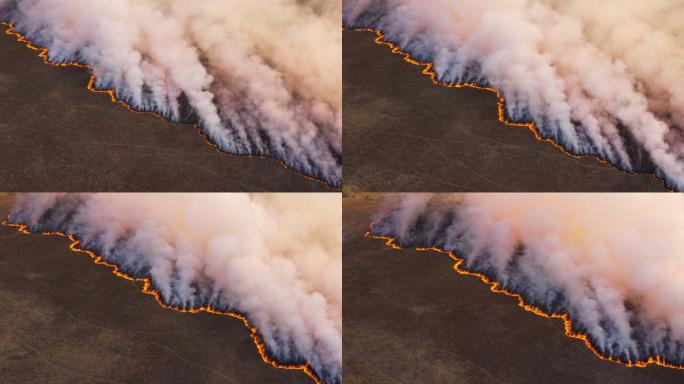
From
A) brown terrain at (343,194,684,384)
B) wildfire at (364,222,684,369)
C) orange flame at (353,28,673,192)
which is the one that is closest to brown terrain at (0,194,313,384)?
brown terrain at (343,194,684,384)

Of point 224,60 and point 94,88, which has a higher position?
point 224,60

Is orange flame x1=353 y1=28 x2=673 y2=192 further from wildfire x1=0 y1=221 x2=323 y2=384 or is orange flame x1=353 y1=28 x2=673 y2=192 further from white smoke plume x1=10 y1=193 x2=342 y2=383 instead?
wildfire x1=0 y1=221 x2=323 y2=384

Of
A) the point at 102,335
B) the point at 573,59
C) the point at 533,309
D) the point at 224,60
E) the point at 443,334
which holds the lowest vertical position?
the point at 102,335

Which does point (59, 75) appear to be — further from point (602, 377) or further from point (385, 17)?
point (602, 377)

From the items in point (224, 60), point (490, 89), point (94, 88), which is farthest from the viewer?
point (224, 60)

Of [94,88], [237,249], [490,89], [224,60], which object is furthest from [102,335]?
[490,89]

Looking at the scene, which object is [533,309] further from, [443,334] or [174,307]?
[174,307]

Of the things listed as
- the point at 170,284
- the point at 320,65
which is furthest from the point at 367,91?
the point at 170,284

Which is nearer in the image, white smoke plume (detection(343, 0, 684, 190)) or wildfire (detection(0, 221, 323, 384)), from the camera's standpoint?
wildfire (detection(0, 221, 323, 384))
